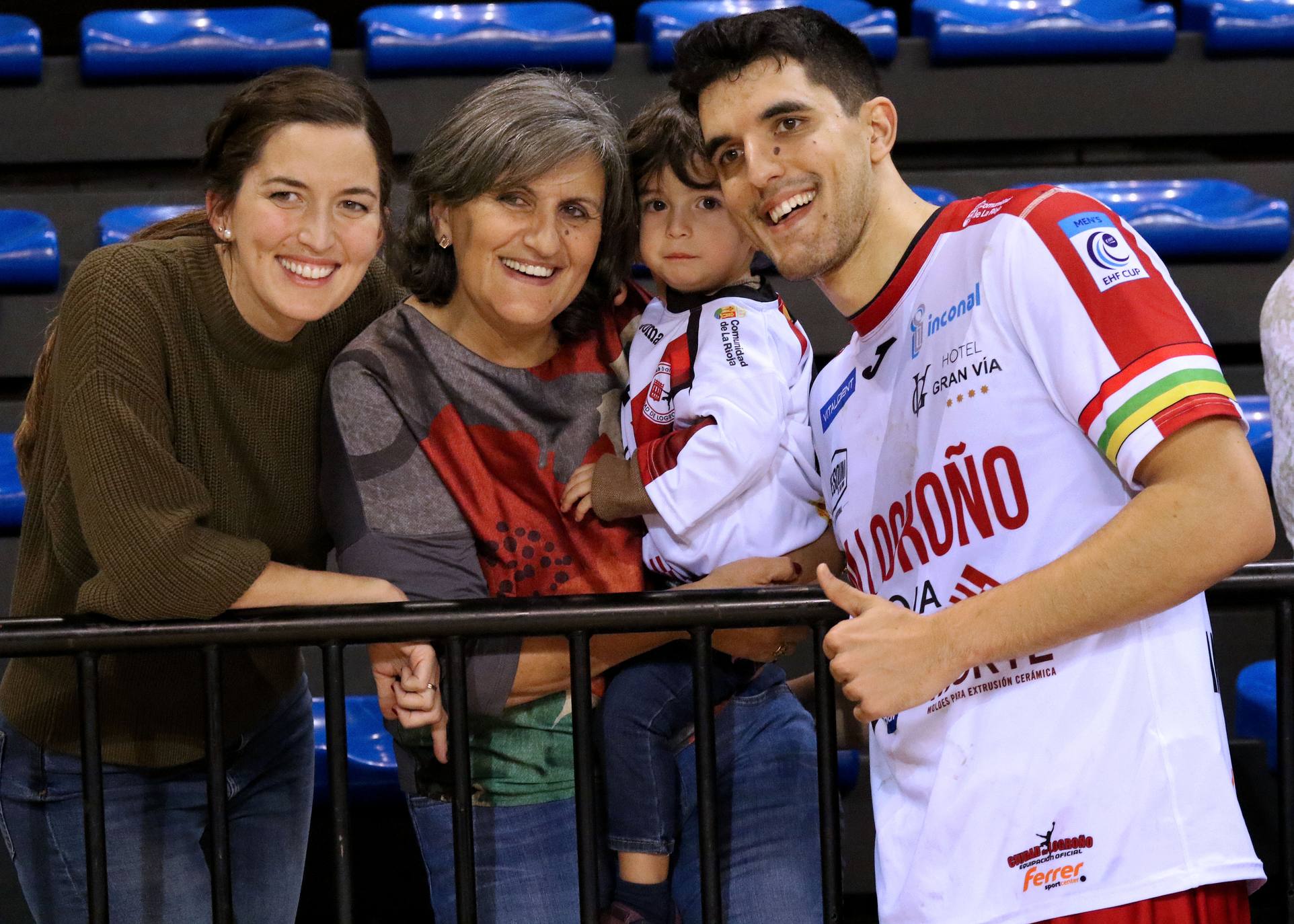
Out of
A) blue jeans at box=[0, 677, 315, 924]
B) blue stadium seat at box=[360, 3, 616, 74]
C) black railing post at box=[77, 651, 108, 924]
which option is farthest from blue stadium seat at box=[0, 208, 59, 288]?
black railing post at box=[77, 651, 108, 924]

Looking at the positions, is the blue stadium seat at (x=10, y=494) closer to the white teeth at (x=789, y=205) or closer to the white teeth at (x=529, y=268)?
the white teeth at (x=529, y=268)

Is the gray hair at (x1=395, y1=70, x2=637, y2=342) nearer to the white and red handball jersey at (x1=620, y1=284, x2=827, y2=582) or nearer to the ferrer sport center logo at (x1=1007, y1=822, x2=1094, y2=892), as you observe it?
the white and red handball jersey at (x1=620, y1=284, x2=827, y2=582)

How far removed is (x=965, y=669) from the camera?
126 centimetres

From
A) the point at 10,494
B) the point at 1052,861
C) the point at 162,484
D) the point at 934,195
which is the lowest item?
the point at 1052,861

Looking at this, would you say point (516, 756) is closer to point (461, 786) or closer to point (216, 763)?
point (461, 786)

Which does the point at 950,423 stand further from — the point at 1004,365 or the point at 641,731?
the point at 641,731

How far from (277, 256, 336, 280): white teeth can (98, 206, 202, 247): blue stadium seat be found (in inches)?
70.2

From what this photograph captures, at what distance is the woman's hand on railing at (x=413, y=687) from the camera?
1.56 meters

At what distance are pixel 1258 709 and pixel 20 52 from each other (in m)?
3.56

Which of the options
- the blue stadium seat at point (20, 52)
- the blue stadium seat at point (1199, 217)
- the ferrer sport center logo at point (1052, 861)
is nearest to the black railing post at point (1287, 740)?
the ferrer sport center logo at point (1052, 861)

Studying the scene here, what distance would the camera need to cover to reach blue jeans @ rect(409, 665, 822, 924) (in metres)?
1.62

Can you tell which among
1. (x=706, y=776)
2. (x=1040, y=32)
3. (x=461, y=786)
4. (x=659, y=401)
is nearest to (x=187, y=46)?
(x=1040, y=32)

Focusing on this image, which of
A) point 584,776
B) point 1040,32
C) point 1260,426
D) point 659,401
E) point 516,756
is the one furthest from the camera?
point 1040,32

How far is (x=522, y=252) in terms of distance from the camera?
1.72m
